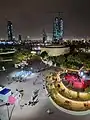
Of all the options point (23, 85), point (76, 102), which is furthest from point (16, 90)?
point (76, 102)

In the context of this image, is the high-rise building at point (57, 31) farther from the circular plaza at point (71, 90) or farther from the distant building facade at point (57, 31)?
the circular plaza at point (71, 90)

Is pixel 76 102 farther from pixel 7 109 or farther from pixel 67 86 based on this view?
pixel 7 109

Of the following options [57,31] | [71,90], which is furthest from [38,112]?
[57,31]

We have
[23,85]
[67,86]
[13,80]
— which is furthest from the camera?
[13,80]

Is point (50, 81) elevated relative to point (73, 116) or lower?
elevated

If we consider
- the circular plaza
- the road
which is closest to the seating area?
the circular plaza

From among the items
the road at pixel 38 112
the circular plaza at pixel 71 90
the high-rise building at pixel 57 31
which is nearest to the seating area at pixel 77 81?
the circular plaza at pixel 71 90

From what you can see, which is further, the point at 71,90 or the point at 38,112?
the point at 71,90

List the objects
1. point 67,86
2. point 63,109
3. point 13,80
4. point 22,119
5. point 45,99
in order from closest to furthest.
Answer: point 22,119, point 63,109, point 45,99, point 67,86, point 13,80

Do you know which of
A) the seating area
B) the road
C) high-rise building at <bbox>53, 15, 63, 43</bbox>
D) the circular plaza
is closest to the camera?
the road

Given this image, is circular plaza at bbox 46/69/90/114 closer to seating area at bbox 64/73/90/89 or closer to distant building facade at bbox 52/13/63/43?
seating area at bbox 64/73/90/89

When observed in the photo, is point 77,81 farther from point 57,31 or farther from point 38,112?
point 57,31
